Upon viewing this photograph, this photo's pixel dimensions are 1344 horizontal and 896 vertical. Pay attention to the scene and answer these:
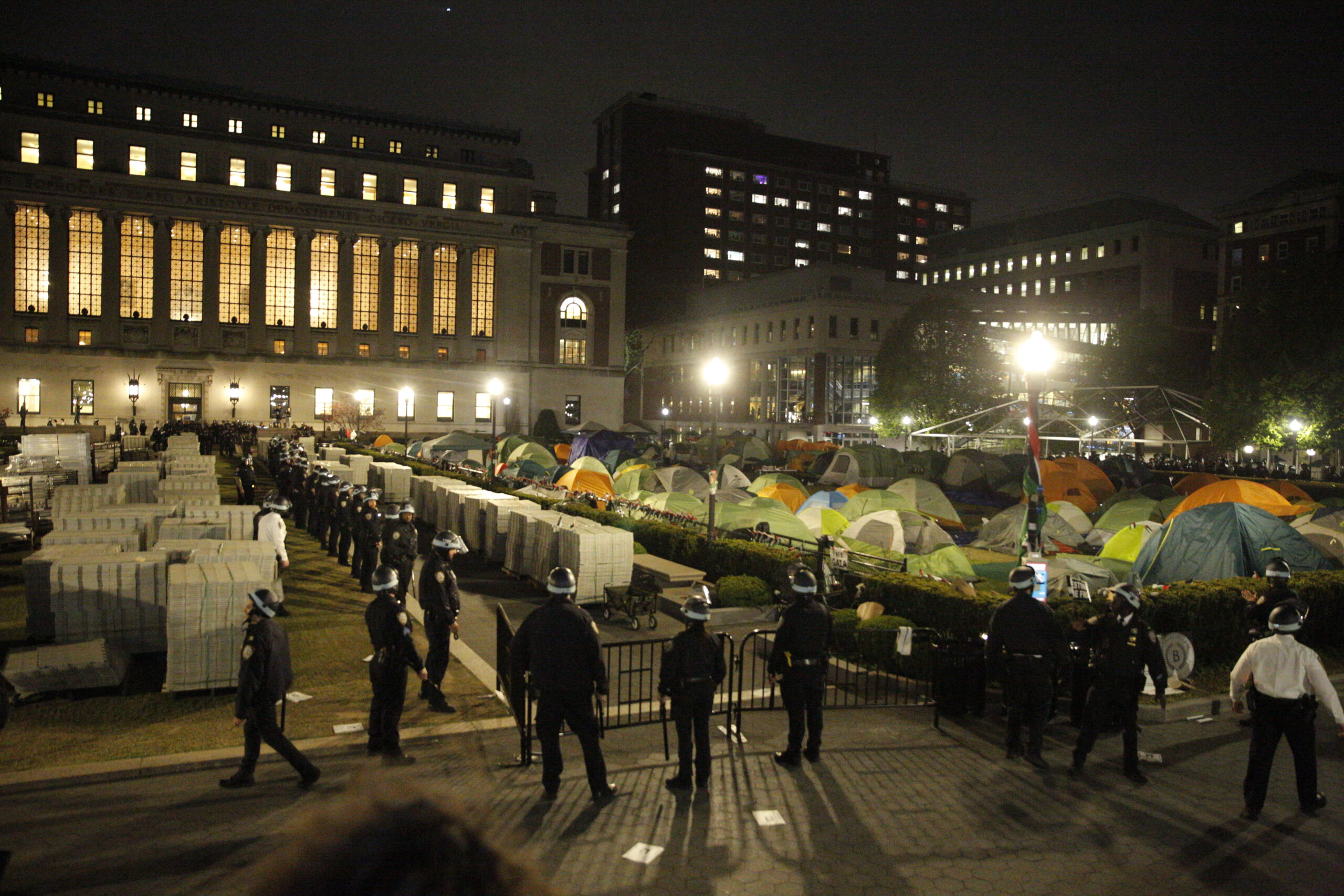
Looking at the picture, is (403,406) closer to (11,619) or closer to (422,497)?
(422,497)

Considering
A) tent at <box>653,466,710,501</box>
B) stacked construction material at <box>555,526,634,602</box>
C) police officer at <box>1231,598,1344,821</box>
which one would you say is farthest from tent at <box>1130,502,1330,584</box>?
tent at <box>653,466,710,501</box>

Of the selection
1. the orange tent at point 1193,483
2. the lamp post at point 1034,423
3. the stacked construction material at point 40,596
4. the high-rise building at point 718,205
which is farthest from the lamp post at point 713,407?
the high-rise building at point 718,205

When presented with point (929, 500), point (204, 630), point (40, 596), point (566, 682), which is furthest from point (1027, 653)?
point (929, 500)

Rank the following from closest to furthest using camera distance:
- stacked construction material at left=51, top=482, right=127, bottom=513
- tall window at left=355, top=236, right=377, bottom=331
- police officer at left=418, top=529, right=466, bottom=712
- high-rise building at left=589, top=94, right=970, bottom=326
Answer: police officer at left=418, top=529, right=466, bottom=712 < stacked construction material at left=51, top=482, right=127, bottom=513 < tall window at left=355, top=236, right=377, bottom=331 < high-rise building at left=589, top=94, right=970, bottom=326

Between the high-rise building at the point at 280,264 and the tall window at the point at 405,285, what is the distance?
142 mm

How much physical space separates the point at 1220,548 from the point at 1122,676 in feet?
35.5

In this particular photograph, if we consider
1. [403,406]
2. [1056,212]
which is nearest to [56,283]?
[403,406]

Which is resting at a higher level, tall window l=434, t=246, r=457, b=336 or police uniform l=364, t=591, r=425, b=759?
tall window l=434, t=246, r=457, b=336

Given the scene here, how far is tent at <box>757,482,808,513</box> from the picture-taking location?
28.7m

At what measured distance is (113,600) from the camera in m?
11.3

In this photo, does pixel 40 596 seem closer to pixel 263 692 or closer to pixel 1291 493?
pixel 263 692

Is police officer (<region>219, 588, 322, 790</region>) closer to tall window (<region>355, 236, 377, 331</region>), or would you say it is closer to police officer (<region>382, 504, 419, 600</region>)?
police officer (<region>382, 504, 419, 600</region>)

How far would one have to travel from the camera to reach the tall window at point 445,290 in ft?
258

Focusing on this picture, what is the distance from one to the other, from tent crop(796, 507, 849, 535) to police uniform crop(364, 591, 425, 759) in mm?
16225
